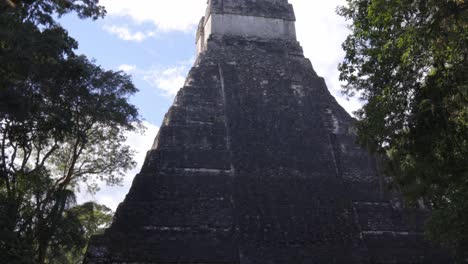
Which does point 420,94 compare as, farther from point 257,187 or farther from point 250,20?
point 250,20

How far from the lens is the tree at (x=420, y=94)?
576cm

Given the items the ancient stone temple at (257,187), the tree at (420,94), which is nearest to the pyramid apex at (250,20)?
the ancient stone temple at (257,187)

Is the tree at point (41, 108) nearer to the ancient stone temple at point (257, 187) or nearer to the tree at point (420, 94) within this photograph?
the ancient stone temple at point (257, 187)

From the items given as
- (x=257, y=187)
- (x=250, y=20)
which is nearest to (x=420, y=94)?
→ (x=257, y=187)

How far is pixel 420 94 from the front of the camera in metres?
6.61

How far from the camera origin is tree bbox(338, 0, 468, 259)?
576cm

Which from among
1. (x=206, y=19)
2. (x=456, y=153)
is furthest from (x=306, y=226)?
A: (x=206, y=19)

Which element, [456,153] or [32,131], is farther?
[32,131]

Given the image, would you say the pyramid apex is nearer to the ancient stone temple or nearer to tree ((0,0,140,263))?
the ancient stone temple

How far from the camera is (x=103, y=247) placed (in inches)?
344

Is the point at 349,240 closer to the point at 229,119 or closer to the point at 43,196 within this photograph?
the point at 229,119

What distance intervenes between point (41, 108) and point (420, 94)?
634cm

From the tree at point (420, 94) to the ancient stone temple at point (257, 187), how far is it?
1.96m

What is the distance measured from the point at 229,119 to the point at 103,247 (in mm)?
4552
